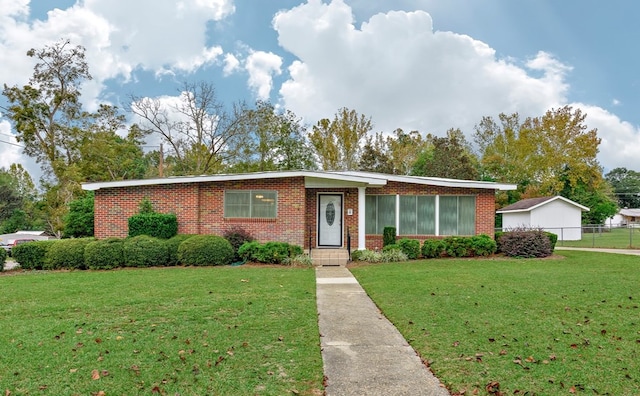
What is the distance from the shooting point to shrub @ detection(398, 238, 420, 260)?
12.8 m

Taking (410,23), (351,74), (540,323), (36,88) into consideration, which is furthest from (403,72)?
(36,88)

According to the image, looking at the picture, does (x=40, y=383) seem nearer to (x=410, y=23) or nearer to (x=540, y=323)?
(x=540, y=323)

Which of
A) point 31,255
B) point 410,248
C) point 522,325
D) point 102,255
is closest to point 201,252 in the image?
point 102,255

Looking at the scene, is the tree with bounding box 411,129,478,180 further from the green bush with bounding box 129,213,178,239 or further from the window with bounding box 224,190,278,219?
the green bush with bounding box 129,213,178,239

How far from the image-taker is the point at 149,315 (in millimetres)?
5719

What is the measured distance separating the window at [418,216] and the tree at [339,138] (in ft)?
57.8

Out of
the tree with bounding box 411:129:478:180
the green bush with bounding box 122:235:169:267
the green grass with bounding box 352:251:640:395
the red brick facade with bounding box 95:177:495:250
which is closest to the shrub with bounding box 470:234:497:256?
the green grass with bounding box 352:251:640:395

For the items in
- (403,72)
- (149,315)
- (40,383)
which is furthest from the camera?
(403,72)

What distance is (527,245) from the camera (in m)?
13.0

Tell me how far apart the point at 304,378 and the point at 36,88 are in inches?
1189

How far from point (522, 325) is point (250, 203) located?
31.2 ft

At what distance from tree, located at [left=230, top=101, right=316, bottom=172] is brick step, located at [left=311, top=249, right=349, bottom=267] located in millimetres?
18665

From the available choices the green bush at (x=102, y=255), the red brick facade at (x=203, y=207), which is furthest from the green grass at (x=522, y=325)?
the green bush at (x=102, y=255)

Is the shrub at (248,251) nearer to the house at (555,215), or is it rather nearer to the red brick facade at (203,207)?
the red brick facade at (203,207)
